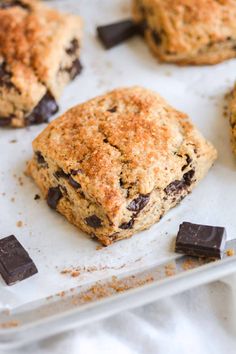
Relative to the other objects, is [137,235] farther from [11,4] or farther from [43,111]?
[11,4]

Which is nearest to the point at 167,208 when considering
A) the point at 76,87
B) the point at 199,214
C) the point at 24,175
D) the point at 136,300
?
the point at 199,214

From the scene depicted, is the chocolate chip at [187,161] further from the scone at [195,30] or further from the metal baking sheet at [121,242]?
the scone at [195,30]

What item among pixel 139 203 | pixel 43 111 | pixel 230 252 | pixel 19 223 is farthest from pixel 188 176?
pixel 43 111

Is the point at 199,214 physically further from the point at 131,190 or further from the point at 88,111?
the point at 88,111

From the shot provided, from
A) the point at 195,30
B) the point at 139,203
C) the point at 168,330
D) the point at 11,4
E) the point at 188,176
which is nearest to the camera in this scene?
the point at 168,330

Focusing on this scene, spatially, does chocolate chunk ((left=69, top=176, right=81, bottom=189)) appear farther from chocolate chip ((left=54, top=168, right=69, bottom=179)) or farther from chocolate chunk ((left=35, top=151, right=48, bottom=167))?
chocolate chunk ((left=35, top=151, right=48, bottom=167))

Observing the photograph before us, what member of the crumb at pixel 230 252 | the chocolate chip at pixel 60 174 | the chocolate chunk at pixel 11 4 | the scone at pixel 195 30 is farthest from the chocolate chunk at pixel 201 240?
the chocolate chunk at pixel 11 4

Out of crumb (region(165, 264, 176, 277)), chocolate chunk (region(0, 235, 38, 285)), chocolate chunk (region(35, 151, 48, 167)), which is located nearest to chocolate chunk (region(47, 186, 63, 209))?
chocolate chunk (region(35, 151, 48, 167))

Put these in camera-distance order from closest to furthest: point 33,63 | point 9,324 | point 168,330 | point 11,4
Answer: point 9,324
point 168,330
point 33,63
point 11,4
